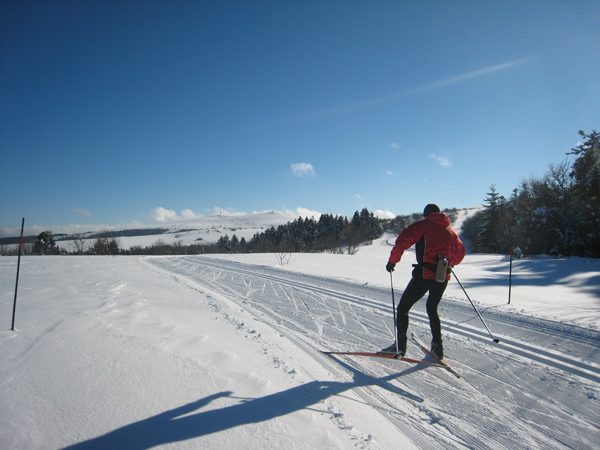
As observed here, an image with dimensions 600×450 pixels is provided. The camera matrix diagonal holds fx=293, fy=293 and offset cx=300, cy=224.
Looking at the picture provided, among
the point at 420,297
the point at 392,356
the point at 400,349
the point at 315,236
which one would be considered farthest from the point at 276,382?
the point at 315,236

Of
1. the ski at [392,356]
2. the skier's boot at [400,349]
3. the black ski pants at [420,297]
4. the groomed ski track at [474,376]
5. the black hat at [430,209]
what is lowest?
the groomed ski track at [474,376]

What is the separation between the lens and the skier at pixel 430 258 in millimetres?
3771

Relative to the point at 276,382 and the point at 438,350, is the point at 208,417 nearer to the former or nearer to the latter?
the point at 276,382

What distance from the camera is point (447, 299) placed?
7809mm

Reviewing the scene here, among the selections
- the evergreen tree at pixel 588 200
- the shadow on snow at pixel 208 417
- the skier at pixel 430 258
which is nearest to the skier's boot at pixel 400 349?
the skier at pixel 430 258

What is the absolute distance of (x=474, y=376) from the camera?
3496mm

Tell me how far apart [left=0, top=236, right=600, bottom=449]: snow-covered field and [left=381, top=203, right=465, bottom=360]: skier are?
1.59 feet

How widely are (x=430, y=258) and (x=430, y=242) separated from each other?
0.68 feet

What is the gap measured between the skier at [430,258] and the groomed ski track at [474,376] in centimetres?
48

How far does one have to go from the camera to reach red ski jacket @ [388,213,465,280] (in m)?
3.78

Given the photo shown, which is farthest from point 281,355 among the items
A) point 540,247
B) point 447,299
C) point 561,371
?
point 540,247

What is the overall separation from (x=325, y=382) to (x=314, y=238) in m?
68.3

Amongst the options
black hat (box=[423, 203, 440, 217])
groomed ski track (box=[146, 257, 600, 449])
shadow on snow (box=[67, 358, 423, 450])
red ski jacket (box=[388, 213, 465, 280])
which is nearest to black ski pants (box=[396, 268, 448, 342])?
red ski jacket (box=[388, 213, 465, 280])

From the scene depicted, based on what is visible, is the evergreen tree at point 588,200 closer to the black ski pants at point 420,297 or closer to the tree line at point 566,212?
the tree line at point 566,212
